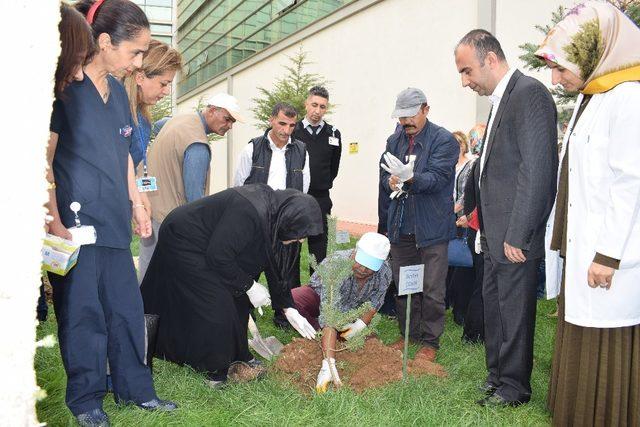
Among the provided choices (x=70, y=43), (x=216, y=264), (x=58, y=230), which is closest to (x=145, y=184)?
(x=216, y=264)

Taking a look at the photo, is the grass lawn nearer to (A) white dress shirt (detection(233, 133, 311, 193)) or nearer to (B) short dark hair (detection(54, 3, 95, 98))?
(B) short dark hair (detection(54, 3, 95, 98))

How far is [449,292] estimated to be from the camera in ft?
15.9

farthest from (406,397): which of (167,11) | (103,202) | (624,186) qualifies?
(167,11)

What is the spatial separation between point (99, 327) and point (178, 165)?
1.44m

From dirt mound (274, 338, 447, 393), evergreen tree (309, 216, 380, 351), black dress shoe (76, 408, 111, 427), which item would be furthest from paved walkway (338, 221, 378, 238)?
black dress shoe (76, 408, 111, 427)

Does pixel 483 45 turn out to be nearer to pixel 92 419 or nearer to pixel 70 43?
pixel 70 43

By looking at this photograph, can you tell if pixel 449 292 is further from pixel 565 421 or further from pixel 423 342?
pixel 565 421

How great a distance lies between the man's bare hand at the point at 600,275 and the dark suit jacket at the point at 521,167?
443 mm

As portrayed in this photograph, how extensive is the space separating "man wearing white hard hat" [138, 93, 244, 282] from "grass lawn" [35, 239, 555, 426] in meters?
0.97

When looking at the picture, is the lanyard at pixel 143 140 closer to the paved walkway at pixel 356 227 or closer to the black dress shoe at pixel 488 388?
the black dress shoe at pixel 488 388

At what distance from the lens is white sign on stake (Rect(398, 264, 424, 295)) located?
2.88 metres

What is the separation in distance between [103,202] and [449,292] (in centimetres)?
333

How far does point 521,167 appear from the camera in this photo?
274 centimetres

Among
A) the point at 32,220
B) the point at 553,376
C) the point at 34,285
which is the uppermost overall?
the point at 32,220
